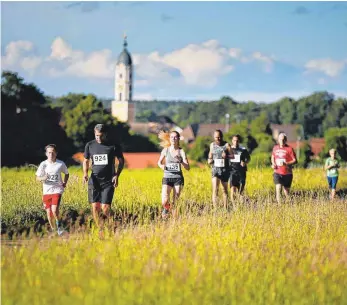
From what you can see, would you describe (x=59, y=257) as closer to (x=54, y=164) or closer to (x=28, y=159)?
(x=54, y=164)

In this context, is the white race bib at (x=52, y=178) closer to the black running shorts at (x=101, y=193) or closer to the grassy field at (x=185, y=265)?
the black running shorts at (x=101, y=193)

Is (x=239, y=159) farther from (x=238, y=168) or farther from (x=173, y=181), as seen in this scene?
(x=173, y=181)

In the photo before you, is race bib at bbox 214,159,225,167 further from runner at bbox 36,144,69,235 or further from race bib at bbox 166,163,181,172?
runner at bbox 36,144,69,235

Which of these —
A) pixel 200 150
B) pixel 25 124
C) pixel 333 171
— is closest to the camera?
pixel 333 171

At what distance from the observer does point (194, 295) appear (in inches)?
309

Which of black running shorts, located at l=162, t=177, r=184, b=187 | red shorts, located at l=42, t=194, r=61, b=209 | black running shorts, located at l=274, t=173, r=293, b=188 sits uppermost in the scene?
black running shorts, located at l=162, t=177, r=184, b=187

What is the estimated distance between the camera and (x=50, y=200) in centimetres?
1302

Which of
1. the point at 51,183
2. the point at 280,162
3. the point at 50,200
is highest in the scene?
the point at 280,162

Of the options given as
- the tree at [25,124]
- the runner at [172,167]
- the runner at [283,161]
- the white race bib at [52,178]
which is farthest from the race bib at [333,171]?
the tree at [25,124]

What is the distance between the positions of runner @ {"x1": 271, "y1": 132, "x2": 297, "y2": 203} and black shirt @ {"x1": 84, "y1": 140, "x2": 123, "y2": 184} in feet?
21.4

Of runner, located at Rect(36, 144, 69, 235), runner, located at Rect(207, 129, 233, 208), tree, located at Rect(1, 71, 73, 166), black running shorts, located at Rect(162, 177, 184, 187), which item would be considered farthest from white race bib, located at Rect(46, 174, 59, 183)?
tree, located at Rect(1, 71, 73, 166)

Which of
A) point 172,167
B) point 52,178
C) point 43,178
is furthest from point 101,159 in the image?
point 172,167

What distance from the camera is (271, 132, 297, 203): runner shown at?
728 inches

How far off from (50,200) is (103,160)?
1090 millimetres
